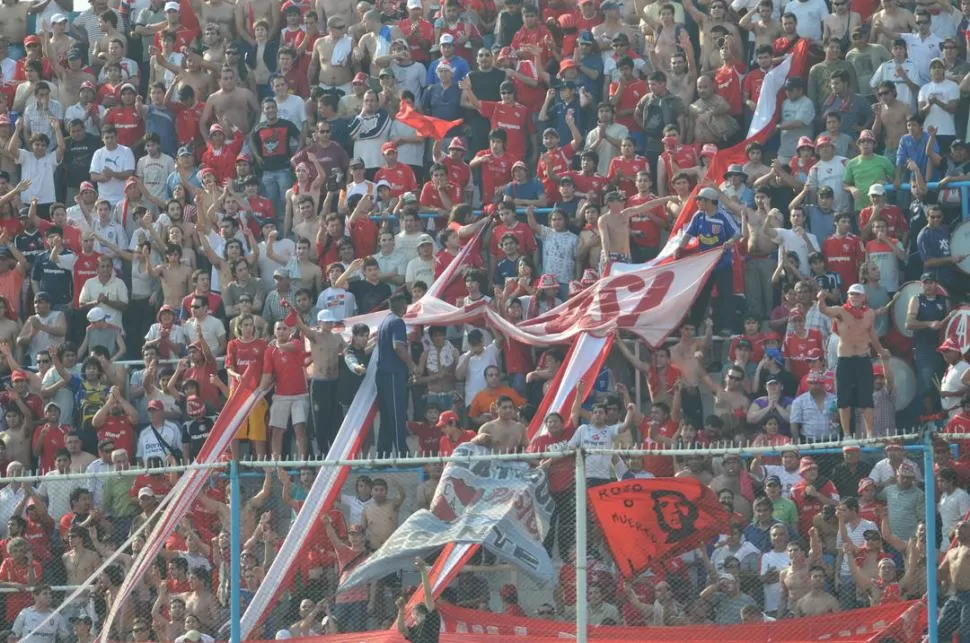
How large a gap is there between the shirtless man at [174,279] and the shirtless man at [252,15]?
4.63 metres

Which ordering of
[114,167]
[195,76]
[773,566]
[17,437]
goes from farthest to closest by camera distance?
1. [195,76]
2. [114,167]
3. [17,437]
4. [773,566]

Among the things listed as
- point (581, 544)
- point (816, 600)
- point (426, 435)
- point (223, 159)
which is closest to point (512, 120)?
point (223, 159)

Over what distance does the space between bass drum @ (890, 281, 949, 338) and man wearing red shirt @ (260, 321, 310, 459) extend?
5640mm

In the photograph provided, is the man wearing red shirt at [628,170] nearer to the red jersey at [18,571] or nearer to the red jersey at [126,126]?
the red jersey at [126,126]

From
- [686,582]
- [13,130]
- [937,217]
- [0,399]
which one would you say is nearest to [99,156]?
[13,130]

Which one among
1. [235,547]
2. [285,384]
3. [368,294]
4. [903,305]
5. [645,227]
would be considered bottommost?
[235,547]

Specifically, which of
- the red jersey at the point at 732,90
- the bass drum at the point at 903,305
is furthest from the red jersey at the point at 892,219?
the red jersey at the point at 732,90

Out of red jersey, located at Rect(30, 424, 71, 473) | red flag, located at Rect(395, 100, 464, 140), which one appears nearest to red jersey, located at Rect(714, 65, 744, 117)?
red flag, located at Rect(395, 100, 464, 140)

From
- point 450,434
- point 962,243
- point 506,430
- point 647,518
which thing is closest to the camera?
point 647,518

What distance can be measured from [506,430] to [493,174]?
5289mm

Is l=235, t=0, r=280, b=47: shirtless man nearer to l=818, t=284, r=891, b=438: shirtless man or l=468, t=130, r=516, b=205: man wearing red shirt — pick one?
l=468, t=130, r=516, b=205: man wearing red shirt

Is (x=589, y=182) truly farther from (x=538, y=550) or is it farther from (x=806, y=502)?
(x=538, y=550)

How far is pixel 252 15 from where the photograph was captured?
27.8 meters

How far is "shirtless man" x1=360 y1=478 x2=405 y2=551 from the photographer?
16.6 m
